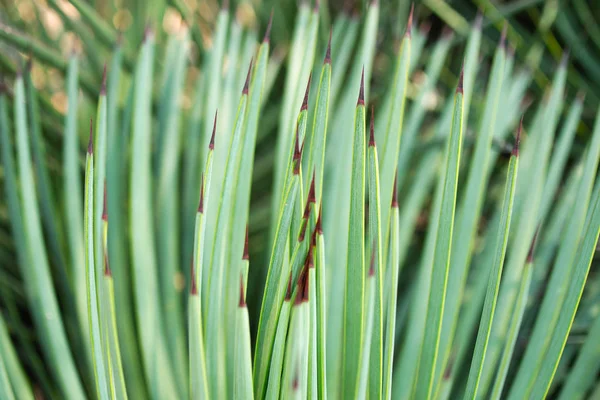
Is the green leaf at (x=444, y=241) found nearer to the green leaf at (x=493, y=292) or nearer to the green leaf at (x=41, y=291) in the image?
the green leaf at (x=493, y=292)

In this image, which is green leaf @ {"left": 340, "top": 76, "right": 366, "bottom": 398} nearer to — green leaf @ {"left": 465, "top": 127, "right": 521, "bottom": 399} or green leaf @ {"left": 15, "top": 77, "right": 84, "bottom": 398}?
green leaf @ {"left": 465, "top": 127, "right": 521, "bottom": 399}

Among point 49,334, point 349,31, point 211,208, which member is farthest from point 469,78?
point 49,334

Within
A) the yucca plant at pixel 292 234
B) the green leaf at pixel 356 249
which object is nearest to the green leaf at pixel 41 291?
the yucca plant at pixel 292 234

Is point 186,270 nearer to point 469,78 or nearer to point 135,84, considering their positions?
point 135,84

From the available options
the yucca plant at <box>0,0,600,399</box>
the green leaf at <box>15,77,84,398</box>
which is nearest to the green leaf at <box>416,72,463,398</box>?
the yucca plant at <box>0,0,600,399</box>

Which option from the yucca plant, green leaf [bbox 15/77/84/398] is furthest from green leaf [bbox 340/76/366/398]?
green leaf [bbox 15/77/84/398]

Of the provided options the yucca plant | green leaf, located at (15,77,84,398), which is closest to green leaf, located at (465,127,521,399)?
the yucca plant

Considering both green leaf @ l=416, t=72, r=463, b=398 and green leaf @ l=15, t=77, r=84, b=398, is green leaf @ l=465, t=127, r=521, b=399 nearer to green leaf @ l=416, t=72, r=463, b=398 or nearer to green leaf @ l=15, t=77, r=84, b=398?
green leaf @ l=416, t=72, r=463, b=398

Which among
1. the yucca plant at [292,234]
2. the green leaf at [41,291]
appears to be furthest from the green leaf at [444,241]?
the green leaf at [41,291]

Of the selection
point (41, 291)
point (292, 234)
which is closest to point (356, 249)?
point (292, 234)

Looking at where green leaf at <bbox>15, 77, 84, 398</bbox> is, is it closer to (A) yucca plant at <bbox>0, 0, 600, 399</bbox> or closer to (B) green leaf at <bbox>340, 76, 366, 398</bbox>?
(A) yucca plant at <bbox>0, 0, 600, 399</bbox>
